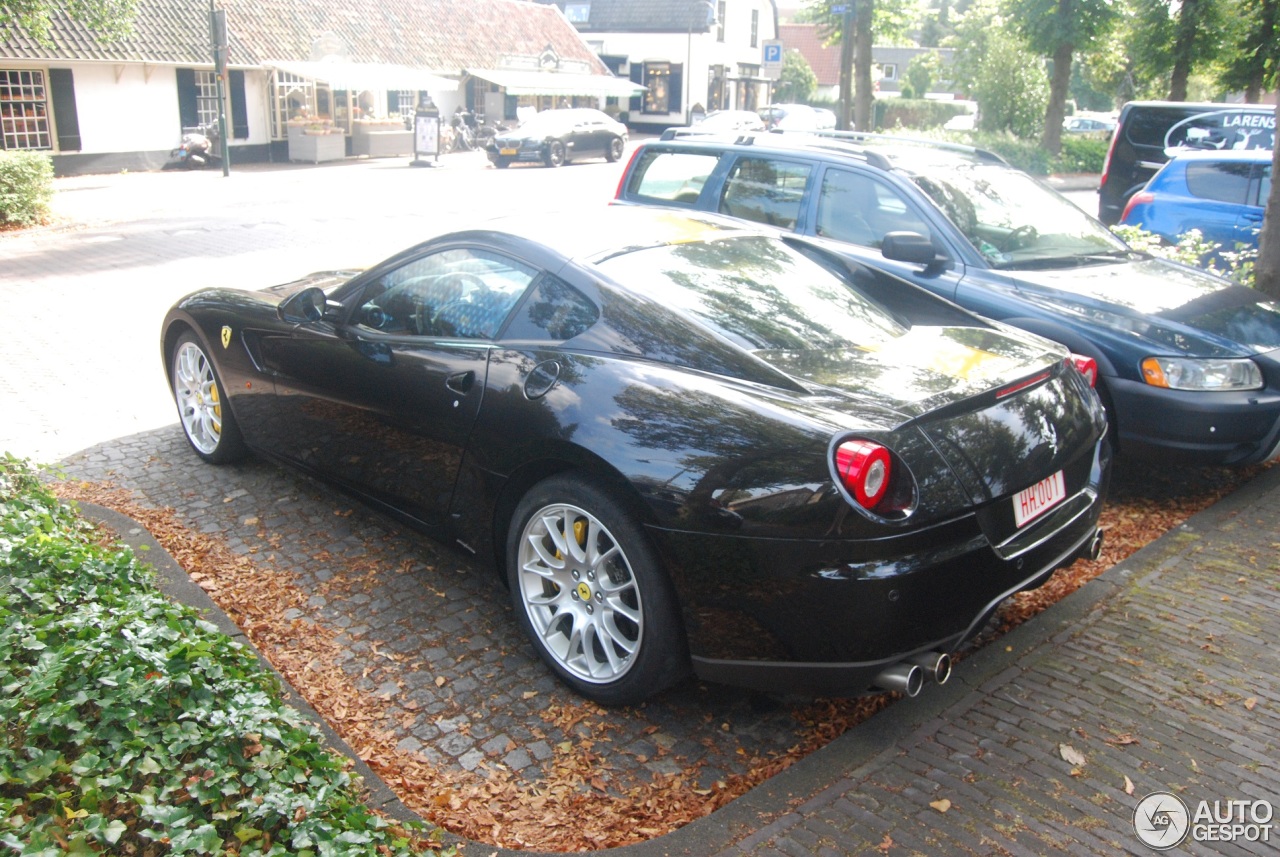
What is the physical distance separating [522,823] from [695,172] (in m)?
5.61

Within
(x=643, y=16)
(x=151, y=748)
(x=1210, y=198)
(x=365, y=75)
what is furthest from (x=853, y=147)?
(x=643, y=16)

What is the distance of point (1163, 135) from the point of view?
16.4 metres

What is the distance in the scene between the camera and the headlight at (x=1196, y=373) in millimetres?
5359

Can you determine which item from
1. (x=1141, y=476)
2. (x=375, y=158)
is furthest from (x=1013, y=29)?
(x=1141, y=476)

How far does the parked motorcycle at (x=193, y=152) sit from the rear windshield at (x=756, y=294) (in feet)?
86.4

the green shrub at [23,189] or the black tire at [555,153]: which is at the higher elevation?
the black tire at [555,153]

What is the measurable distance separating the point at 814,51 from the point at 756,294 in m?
80.6

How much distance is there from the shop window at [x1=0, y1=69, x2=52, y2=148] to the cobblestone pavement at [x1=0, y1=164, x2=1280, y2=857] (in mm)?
21379

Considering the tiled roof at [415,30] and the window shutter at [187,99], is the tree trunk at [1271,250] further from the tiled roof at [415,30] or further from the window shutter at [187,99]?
the tiled roof at [415,30]

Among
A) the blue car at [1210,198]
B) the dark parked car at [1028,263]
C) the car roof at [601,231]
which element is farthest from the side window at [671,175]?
the blue car at [1210,198]

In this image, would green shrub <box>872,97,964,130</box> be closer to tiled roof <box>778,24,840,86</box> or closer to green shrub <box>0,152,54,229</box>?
tiled roof <box>778,24,840,86</box>

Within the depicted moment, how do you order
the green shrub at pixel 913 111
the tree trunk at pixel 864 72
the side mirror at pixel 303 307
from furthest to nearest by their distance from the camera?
the green shrub at pixel 913 111 < the tree trunk at pixel 864 72 < the side mirror at pixel 303 307

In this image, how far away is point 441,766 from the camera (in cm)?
336

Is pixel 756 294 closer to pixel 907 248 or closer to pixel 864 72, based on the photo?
pixel 907 248
